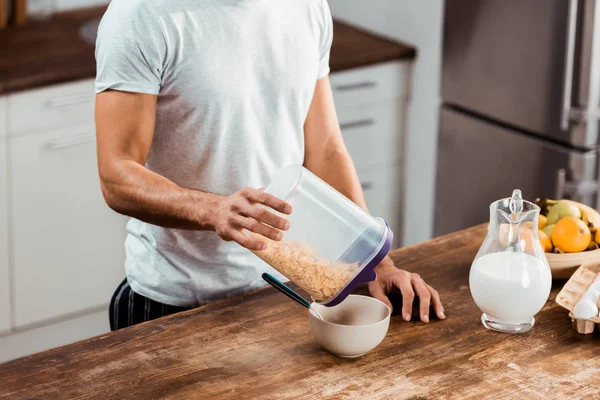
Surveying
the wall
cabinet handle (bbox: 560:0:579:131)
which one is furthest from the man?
the wall

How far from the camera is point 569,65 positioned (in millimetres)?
2709

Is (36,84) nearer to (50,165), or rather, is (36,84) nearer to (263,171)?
(50,165)

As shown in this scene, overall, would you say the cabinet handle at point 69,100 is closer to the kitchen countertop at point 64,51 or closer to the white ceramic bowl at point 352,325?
the kitchen countertop at point 64,51

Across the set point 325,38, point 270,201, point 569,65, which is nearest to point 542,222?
point 325,38

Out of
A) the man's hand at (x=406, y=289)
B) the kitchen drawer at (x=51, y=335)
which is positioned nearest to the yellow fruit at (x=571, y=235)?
the man's hand at (x=406, y=289)

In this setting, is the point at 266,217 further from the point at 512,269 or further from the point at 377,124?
the point at 377,124

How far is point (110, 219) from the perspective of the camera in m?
2.96

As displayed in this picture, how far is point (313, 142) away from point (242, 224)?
0.57 metres

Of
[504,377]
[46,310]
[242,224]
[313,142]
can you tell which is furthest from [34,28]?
[504,377]

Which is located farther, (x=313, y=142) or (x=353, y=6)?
(x=353, y=6)

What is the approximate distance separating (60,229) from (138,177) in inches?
55.2

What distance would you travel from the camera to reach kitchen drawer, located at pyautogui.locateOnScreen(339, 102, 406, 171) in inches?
126

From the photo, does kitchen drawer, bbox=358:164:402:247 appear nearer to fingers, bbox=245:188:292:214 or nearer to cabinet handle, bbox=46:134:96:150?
cabinet handle, bbox=46:134:96:150

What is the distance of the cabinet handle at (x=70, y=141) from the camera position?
277cm
